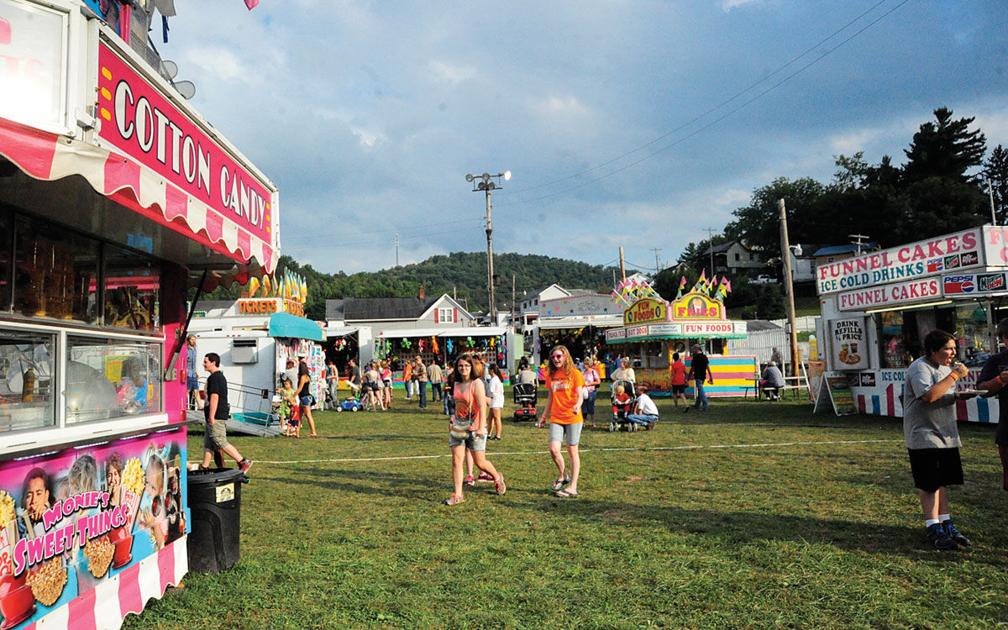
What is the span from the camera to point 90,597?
3.50 meters

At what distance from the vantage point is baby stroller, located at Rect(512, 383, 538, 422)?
53.8ft

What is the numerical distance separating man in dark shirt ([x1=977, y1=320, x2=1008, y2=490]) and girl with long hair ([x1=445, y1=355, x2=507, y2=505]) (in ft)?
14.3

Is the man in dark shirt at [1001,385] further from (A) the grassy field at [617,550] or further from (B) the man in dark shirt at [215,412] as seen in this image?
(B) the man in dark shirt at [215,412]

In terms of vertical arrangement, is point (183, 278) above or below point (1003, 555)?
above

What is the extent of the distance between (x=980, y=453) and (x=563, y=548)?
7.21 meters

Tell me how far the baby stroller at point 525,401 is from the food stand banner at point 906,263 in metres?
7.20

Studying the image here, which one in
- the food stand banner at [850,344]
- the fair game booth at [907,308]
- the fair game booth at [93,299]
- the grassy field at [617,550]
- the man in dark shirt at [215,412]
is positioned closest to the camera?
the fair game booth at [93,299]

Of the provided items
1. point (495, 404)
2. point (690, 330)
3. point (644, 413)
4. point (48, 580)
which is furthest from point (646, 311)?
point (48, 580)

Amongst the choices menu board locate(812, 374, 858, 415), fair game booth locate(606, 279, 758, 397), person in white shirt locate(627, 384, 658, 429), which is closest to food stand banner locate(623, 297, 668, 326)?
fair game booth locate(606, 279, 758, 397)

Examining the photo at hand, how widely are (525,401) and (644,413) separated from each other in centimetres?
354

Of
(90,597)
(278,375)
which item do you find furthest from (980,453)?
(278,375)

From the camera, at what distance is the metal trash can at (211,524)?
4.86m

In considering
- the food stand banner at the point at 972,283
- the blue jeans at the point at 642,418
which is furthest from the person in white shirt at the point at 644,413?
the food stand banner at the point at 972,283

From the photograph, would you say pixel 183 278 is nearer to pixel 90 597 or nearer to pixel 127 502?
pixel 127 502
